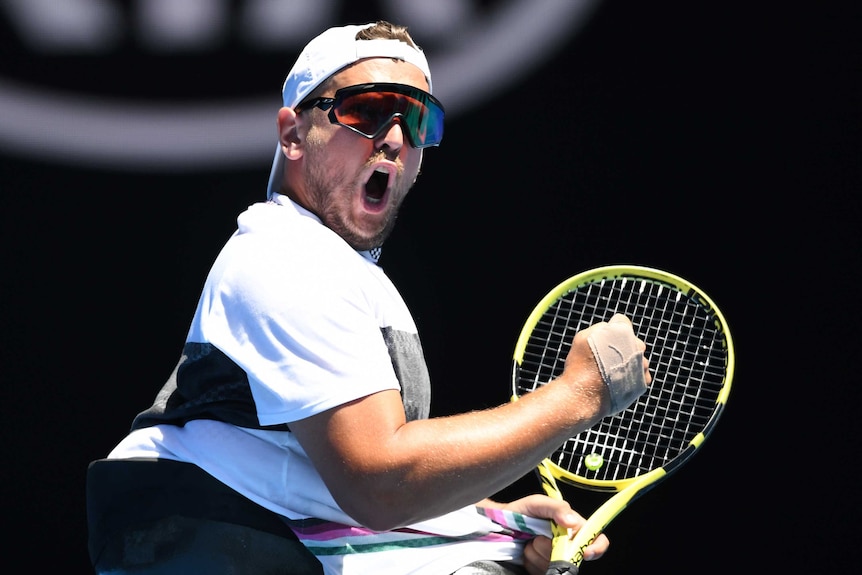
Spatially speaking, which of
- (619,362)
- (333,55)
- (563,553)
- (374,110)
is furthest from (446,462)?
(333,55)

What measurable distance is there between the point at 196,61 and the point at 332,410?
1.50m

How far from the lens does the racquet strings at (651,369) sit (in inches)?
94.0

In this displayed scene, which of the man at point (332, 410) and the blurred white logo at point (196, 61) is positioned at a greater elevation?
the blurred white logo at point (196, 61)

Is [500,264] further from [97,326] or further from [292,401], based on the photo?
[292,401]

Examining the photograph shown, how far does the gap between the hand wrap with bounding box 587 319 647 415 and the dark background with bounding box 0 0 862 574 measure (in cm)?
107

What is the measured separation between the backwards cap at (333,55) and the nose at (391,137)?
15 cm

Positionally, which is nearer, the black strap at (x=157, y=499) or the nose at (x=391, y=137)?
the black strap at (x=157, y=499)

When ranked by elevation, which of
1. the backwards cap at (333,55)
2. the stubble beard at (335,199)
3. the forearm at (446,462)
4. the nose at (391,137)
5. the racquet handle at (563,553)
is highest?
the backwards cap at (333,55)

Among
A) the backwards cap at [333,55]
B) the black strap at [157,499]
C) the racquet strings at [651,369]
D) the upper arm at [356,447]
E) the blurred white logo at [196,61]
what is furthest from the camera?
Result: the blurred white logo at [196,61]

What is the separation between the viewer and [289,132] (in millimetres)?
2234

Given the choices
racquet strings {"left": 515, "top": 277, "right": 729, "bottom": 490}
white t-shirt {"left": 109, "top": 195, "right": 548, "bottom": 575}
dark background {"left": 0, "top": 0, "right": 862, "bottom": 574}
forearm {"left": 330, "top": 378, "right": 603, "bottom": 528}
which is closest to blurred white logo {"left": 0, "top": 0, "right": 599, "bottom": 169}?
dark background {"left": 0, "top": 0, "right": 862, "bottom": 574}

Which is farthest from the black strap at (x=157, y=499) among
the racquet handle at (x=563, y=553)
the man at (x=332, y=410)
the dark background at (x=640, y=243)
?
the dark background at (x=640, y=243)

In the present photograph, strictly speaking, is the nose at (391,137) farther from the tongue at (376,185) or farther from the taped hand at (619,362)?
the taped hand at (619,362)

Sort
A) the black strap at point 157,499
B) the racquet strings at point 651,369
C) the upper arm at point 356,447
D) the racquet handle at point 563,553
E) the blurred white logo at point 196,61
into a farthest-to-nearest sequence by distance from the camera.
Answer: the blurred white logo at point 196,61
the racquet strings at point 651,369
the racquet handle at point 563,553
the black strap at point 157,499
the upper arm at point 356,447
